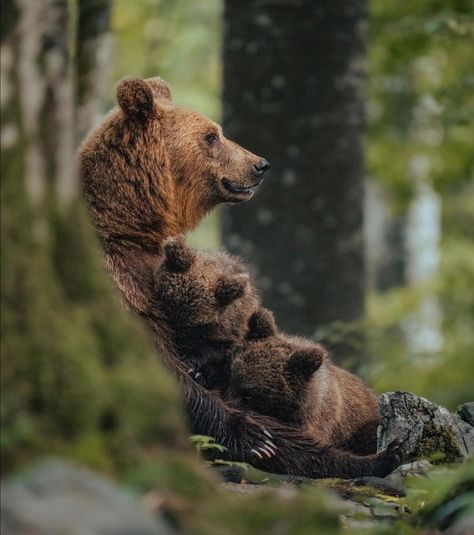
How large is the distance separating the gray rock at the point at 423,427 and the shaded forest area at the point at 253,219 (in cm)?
123

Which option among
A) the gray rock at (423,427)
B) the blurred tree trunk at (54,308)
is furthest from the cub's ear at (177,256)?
the blurred tree trunk at (54,308)

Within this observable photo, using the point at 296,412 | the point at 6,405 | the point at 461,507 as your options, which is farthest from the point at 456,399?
the point at 6,405

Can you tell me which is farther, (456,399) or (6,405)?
(456,399)

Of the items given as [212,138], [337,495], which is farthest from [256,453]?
[212,138]

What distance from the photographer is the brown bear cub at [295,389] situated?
22.0ft

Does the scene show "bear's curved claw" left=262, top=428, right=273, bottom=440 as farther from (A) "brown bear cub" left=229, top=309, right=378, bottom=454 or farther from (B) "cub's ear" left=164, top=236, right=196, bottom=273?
(B) "cub's ear" left=164, top=236, right=196, bottom=273

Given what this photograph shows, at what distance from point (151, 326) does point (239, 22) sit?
563cm

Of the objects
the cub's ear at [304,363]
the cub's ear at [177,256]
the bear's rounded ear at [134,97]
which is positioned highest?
the bear's rounded ear at [134,97]

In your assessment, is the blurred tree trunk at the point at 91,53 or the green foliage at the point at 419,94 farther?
the green foliage at the point at 419,94

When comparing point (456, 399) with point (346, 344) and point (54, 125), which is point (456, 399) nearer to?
point (346, 344)

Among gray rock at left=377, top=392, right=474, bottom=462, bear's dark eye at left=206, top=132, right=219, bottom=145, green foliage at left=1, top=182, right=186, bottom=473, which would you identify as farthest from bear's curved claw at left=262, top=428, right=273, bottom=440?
green foliage at left=1, top=182, right=186, bottom=473

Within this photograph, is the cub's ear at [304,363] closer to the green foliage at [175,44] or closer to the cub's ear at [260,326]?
the cub's ear at [260,326]

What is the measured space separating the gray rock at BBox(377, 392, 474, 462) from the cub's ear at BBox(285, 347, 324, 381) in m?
0.52

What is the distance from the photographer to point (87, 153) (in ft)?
23.4
